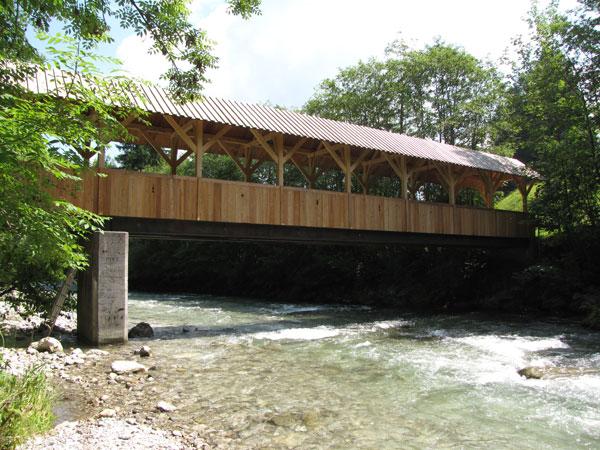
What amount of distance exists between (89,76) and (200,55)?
4.59ft

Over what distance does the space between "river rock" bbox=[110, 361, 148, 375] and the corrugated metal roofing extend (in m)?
4.34

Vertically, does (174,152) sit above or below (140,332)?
above

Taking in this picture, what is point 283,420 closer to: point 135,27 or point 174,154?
point 135,27

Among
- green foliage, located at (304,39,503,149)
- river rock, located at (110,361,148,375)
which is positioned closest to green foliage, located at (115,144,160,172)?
green foliage, located at (304,39,503,149)

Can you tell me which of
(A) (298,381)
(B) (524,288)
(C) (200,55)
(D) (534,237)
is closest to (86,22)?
(C) (200,55)

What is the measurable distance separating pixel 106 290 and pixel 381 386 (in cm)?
517

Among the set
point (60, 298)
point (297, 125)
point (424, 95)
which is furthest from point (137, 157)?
point (60, 298)

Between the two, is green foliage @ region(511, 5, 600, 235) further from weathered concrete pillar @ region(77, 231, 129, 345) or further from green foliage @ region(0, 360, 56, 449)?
green foliage @ region(0, 360, 56, 449)

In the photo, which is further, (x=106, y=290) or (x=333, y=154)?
(x=333, y=154)

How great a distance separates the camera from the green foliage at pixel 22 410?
3035 millimetres

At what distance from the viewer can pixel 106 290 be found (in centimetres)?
794

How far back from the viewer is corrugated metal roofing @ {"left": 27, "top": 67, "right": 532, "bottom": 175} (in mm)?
9352

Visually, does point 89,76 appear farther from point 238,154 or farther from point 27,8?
point 238,154

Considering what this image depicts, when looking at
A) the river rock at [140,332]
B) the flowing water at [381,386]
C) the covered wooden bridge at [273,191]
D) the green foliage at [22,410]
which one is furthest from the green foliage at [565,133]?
the green foliage at [22,410]
